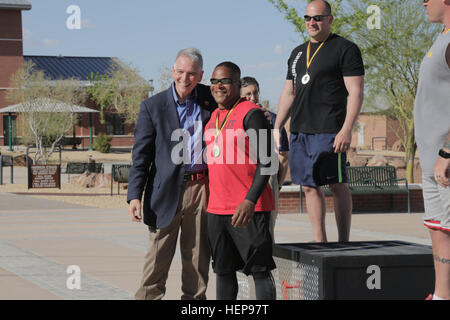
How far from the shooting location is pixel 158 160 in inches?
211

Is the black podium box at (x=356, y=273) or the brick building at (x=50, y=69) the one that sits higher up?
the brick building at (x=50, y=69)

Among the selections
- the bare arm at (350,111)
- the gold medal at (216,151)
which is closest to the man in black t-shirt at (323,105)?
the bare arm at (350,111)

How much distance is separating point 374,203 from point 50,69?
5551cm

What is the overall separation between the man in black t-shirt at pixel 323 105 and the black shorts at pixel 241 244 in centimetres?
92

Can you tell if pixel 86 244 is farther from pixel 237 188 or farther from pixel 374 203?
pixel 374 203

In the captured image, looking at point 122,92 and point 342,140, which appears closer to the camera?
point 342,140

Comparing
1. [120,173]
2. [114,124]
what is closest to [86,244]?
[120,173]

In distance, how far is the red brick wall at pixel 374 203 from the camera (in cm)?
1581

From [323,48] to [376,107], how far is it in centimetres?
2773

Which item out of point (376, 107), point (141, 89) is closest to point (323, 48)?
point (376, 107)

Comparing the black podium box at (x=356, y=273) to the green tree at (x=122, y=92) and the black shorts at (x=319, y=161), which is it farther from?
the green tree at (x=122, y=92)

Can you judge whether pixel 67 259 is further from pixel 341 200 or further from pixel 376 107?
pixel 376 107

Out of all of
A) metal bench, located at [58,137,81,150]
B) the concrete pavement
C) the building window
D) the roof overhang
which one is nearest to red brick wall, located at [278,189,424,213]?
the concrete pavement

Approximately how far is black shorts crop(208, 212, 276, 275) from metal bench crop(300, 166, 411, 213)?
10.8 meters
